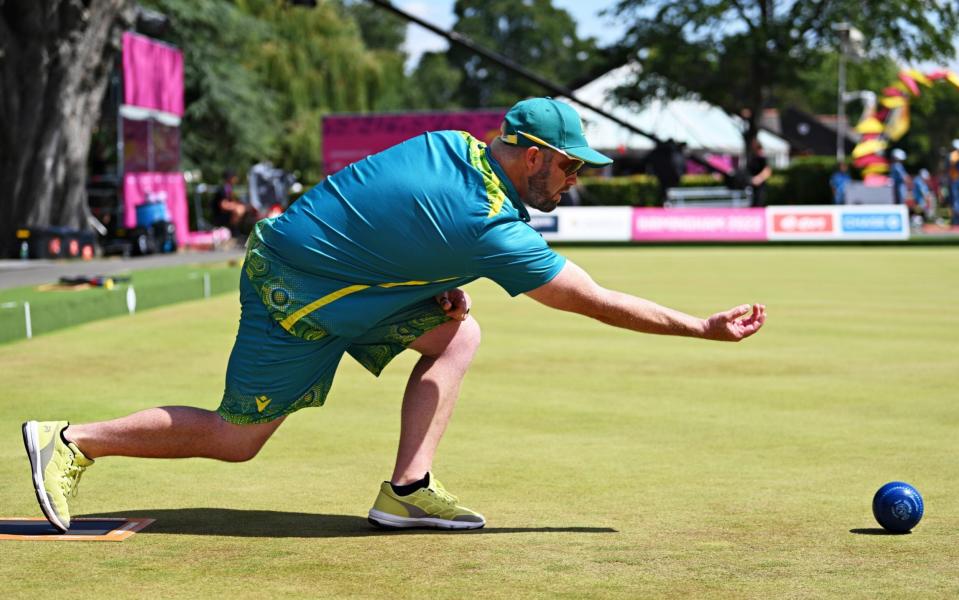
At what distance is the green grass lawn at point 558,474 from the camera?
13.4 ft

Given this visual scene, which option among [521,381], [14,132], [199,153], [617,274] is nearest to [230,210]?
[14,132]

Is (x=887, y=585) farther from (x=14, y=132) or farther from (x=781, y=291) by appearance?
(x=14, y=132)

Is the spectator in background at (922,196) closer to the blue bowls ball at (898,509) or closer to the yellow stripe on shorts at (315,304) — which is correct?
the blue bowls ball at (898,509)

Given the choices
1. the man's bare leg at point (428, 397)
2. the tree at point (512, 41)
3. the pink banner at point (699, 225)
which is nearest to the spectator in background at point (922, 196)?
the pink banner at point (699, 225)

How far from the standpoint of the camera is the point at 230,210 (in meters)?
28.4

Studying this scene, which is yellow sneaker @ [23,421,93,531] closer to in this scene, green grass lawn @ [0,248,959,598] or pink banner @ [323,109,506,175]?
green grass lawn @ [0,248,959,598]

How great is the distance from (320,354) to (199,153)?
37872 millimetres

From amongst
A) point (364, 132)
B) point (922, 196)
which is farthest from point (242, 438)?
point (364, 132)

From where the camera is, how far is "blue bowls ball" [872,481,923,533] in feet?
15.3

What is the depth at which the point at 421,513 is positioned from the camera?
4793 mm

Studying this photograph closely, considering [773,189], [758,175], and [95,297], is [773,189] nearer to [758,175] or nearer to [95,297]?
[758,175]

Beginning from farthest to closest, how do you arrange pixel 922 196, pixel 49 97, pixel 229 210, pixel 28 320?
pixel 922 196 < pixel 229 210 < pixel 49 97 < pixel 28 320

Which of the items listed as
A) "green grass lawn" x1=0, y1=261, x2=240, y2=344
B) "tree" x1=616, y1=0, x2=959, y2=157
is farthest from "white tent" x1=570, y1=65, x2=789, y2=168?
"green grass lawn" x1=0, y1=261, x2=240, y2=344

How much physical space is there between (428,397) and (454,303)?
330 mm
